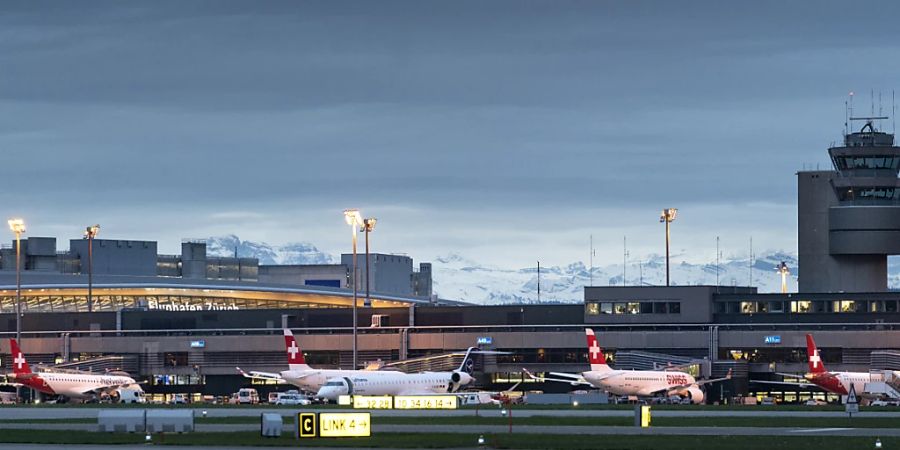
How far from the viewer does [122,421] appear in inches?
3051

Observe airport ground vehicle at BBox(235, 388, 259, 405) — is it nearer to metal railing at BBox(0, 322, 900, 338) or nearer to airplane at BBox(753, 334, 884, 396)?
metal railing at BBox(0, 322, 900, 338)

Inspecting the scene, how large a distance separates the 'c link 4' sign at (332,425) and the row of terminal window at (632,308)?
3748 inches

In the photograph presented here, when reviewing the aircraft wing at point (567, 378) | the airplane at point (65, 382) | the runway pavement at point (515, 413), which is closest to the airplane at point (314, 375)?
the aircraft wing at point (567, 378)

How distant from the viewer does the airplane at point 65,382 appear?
463 ft

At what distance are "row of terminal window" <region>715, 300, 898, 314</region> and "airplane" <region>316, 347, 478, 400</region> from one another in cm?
4115

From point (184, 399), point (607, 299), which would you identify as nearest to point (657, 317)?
point (607, 299)

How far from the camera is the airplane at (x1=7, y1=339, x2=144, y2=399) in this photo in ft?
463

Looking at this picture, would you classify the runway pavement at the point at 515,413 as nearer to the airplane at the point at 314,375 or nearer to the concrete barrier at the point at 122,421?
the airplane at the point at 314,375

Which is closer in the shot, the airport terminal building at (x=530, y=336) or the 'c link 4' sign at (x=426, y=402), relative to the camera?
the 'c link 4' sign at (x=426, y=402)

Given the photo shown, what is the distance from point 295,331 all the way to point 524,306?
2416 centimetres

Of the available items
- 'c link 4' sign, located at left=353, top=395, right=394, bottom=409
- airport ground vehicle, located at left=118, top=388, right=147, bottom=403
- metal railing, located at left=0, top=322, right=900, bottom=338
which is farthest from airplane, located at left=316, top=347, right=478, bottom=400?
metal railing, located at left=0, top=322, right=900, bottom=338

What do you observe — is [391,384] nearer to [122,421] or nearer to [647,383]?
[647,383]

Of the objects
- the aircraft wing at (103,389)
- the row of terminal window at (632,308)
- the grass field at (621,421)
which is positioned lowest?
the aircraft wing at (103,389)

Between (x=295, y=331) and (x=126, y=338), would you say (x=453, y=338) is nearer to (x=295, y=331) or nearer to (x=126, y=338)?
(x=295, y=331)
